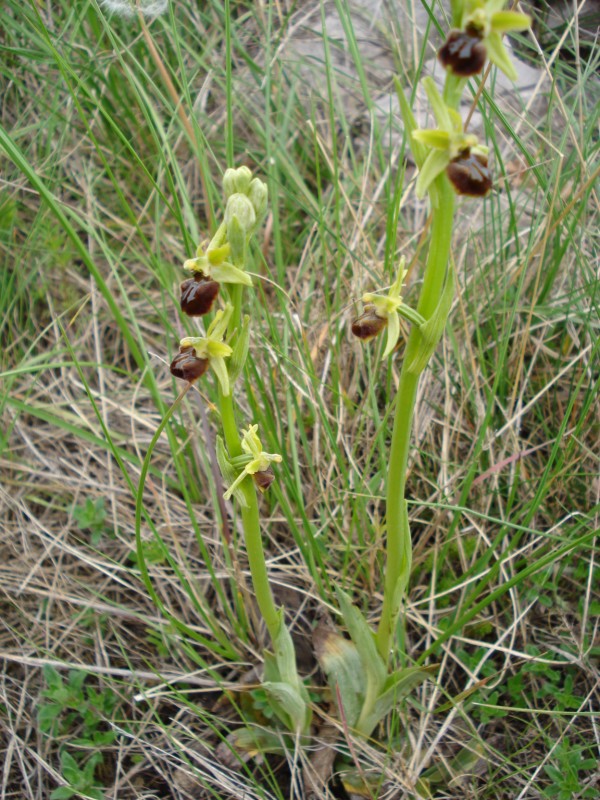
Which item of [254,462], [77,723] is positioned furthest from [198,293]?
[77,723]

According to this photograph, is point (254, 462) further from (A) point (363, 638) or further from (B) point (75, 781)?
(B) point (75, 781)

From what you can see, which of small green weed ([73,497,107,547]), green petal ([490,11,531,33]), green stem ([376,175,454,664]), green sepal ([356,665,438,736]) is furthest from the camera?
small green weed ([73,497,107,547])

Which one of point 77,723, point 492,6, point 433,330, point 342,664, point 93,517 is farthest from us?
point 93,517

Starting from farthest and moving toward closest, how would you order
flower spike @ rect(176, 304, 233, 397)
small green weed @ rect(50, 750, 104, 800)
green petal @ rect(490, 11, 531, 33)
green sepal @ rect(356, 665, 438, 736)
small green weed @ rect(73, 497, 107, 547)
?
small green weed @ rect(73, 497, 107, 547) → small green weed @ rect(50, 750, 104, 800) → green sepal @ rect(356, 665, 438, 736) → flower spike @ rect(176, 304, 233, 397) → green petal @ rect(490, 11, 531, 33)

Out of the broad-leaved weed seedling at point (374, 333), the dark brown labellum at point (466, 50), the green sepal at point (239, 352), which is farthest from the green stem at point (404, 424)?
the green sepal at point (239, 352)

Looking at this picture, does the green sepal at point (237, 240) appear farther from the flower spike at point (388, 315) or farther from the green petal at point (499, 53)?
the green petal at point (499, 53)

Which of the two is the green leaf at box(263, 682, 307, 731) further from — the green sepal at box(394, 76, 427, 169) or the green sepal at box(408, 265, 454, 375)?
the green sepal at box(394, 76, 427, 169)

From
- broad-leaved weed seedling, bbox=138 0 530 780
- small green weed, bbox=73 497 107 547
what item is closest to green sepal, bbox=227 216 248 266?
broad-leaved weed seedling, bbox=138 0 530 780
